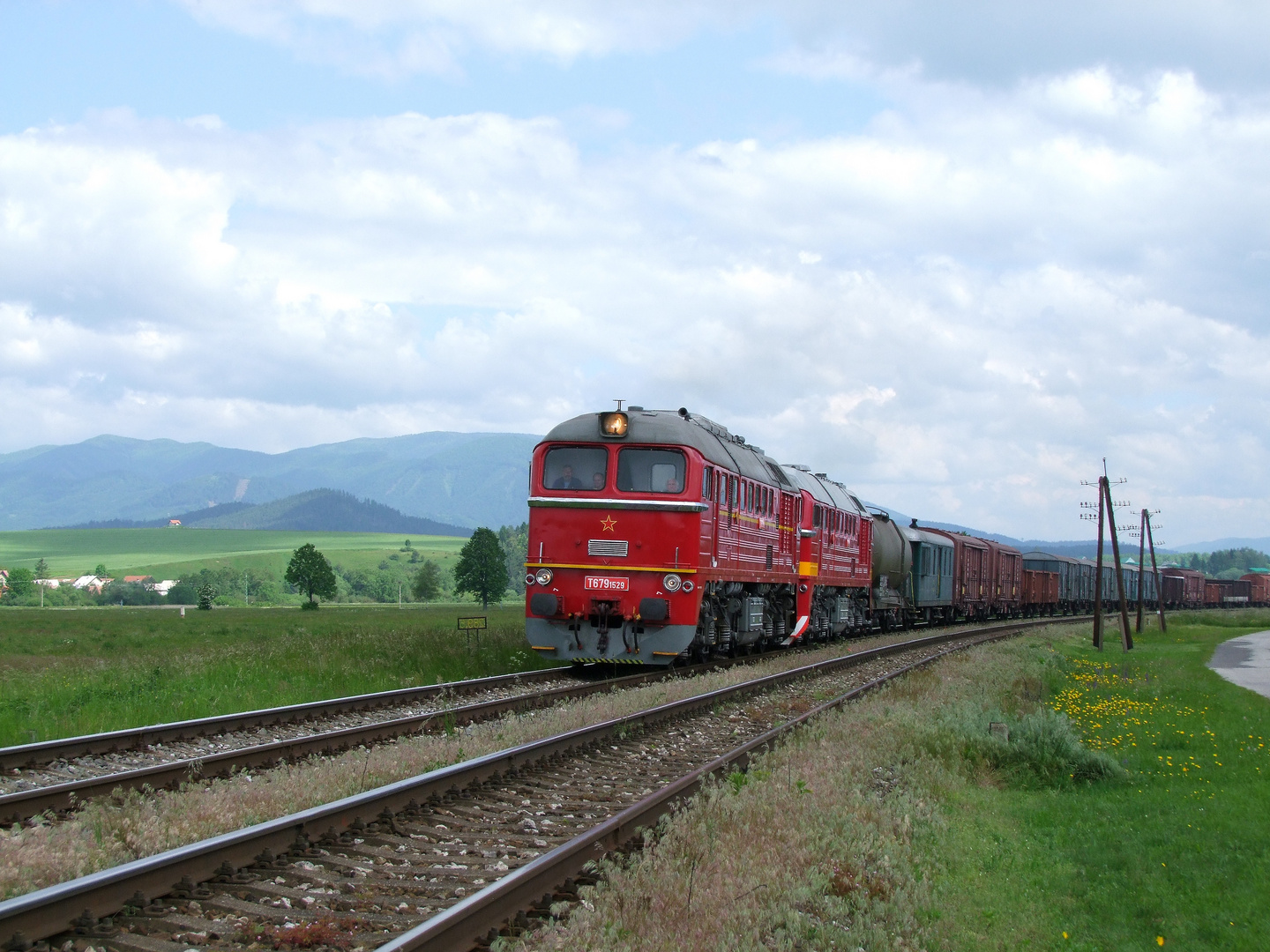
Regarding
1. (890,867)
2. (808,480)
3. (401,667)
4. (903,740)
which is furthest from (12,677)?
(808,480)

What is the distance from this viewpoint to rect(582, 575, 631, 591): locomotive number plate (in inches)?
708

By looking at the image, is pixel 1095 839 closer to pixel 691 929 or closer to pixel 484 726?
pixel 691 929

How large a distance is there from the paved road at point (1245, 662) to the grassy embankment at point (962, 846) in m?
8.98

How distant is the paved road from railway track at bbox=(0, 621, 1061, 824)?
578 inches

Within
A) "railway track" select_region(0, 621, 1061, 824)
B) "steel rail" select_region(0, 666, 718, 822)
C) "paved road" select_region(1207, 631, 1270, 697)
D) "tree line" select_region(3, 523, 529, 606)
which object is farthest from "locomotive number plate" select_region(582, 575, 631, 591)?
"tree line" select_region(3, 523, 529, 606)

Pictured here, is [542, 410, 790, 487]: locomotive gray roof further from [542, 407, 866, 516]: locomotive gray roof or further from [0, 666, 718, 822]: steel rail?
[0, 666, 718, 822]: steel rail

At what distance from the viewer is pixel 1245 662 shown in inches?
1192

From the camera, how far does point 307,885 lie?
6.38 m

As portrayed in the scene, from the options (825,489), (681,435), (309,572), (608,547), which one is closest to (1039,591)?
(825,489)

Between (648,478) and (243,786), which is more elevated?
(648,478)

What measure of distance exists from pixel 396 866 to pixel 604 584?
11224mm

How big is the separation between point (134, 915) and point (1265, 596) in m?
138

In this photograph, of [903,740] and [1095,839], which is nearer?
[1095,839]

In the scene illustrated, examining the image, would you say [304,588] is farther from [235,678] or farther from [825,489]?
[235,678]
